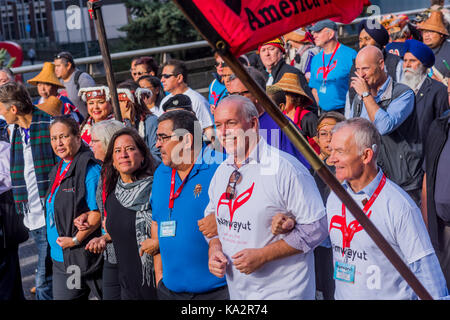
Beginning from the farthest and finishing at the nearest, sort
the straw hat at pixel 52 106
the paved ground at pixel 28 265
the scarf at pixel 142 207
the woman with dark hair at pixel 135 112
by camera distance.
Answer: the straw hat at pixel 52 106, the paved ground at pixel 28 265, the woman with dark hair at pixel 135 112, the scarf at pixel 142 207

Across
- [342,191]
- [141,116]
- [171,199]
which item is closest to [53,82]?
[141,116]

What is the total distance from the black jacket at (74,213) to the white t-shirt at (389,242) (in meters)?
2.26

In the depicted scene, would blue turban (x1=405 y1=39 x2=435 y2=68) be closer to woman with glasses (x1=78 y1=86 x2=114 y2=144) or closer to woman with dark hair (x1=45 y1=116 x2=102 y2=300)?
woman with glasses (x1=78 y1=86 x2=114 y2=144)

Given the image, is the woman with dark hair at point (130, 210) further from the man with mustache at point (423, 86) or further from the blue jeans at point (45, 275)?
the man with mustache at point (423, 86)

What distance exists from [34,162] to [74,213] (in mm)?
979

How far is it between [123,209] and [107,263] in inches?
21.1

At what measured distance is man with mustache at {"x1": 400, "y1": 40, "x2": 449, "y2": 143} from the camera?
5668mm

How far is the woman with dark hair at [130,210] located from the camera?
4.35m

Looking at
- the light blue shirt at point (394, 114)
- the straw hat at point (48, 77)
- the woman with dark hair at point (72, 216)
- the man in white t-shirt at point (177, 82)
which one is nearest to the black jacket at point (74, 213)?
the woman with dark hair at point (72, 216)

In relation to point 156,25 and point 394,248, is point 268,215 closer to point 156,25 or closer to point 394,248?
point 394,248

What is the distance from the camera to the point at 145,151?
456 cm

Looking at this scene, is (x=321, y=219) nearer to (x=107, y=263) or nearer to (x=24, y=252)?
(x=107, y=263)

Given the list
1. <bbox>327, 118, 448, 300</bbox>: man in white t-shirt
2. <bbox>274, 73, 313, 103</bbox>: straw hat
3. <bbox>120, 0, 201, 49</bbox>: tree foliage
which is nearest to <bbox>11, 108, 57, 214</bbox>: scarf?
<bbox>274, 73, 313, 103</bbox>: straw hat

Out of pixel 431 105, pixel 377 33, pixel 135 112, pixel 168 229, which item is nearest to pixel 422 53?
pixel 431 105
